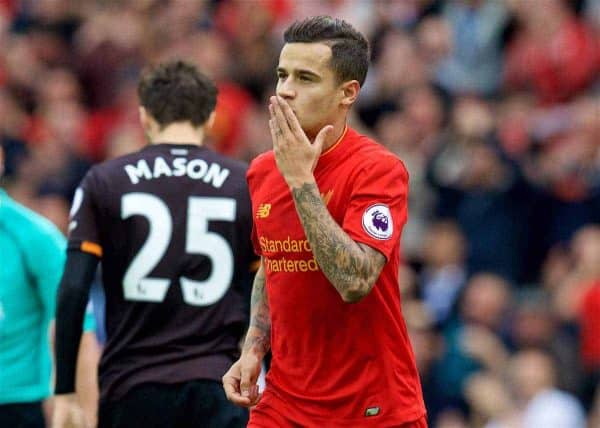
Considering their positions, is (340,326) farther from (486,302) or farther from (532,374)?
(486,302)

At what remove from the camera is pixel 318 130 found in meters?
5.66

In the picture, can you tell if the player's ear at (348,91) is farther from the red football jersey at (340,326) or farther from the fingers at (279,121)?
the fingers at (279,121)

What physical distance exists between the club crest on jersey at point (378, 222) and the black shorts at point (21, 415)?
2679 mm

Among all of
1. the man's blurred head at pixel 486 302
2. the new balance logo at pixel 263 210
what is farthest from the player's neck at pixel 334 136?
the man's blurred head at pixel 486 302

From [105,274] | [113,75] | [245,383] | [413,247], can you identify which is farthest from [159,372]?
[113,75]

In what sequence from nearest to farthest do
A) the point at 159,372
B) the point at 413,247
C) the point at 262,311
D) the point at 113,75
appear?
the point at 262,311 → the point at 159,372 → the point at 413,247 → the point at 113,75

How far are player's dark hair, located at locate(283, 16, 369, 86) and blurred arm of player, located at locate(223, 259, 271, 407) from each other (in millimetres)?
933

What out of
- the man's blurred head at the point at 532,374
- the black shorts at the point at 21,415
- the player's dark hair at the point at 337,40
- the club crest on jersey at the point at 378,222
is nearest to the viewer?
the club crest on jersey at the point at 378,222

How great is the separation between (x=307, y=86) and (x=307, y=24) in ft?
0.79

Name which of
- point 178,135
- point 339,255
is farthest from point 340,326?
point 178,135

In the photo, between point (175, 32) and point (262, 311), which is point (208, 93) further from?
point (175, 32)

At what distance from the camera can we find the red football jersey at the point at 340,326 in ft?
18.3

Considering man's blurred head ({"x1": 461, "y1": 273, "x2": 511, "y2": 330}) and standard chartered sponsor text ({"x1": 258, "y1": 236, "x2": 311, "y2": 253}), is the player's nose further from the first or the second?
man's blurred head ({"x1": 461, "y1": 273, "x2": 511, "y2": 330})

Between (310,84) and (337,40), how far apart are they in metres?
0.20
